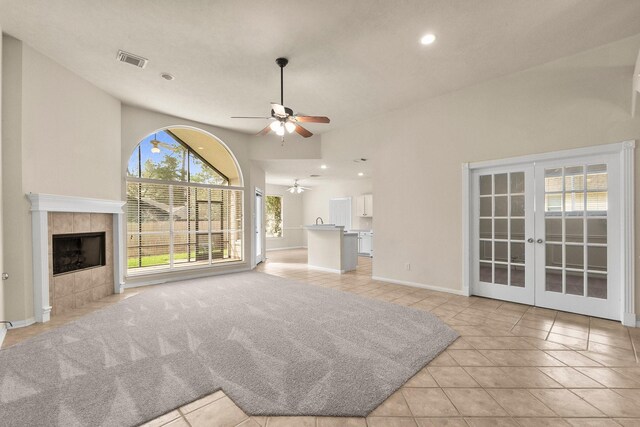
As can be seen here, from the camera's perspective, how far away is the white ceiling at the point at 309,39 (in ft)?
8.76

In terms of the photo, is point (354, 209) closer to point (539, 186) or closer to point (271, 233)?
point (271, 233)

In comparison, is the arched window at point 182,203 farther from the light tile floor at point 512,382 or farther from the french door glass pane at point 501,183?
the french door glass pane at point 501,183

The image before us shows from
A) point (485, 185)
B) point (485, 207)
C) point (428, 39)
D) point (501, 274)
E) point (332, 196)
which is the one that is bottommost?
point (501, 274)

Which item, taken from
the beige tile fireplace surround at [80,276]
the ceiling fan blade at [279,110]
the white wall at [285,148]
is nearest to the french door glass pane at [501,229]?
the ceiling fan blade at [279,110]

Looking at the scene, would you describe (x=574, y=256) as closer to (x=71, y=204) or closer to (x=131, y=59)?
(x=131, y=59)

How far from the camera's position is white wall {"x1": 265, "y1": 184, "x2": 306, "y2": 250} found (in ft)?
37.3

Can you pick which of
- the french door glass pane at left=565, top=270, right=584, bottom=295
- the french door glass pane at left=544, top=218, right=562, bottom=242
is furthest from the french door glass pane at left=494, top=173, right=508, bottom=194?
the french door glass pane at left=565, top=270, right=584, bottom=295

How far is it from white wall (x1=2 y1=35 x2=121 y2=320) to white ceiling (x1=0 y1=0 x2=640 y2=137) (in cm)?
26

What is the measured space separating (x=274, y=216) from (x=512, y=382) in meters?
10.1

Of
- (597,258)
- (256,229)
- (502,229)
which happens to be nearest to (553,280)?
(597,258)

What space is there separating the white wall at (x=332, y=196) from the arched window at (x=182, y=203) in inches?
181

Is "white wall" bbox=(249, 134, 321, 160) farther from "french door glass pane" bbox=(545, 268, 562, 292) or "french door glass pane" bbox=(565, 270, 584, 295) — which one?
"french door glass pane" bbox=(565, 270, 584, 295)

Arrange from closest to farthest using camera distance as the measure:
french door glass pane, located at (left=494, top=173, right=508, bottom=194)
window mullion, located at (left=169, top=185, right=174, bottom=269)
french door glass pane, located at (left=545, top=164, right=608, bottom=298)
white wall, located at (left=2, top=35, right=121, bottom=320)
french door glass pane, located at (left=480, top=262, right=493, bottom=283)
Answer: white wall, located at (left=2, top=35, right=121, bottom=320)
french door glass pane, located at (left=545, top=164, right=608, bottom=298)
french door glass pane, located at (left=494, top=173, right=508, bottom=194)
french door glass pane, located at (left=480, top=262, right=493, bottom=283)
window mullion, located at (left=169, top=185, right=174, bottom=269)

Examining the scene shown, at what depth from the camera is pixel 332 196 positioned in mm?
11094
